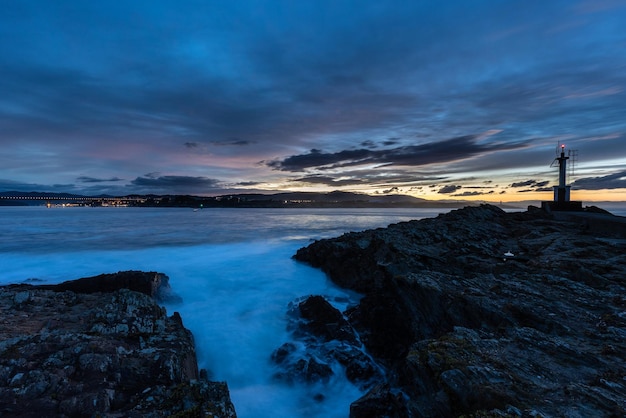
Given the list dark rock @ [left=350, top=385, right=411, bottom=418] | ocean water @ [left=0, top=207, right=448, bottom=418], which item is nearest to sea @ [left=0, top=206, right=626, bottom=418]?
ocean water @ [left=0, top=207, right=448, bottom=418]

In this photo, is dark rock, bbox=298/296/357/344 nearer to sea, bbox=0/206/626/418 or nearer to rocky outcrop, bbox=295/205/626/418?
rocky outcrop, bbox=295/205/626/418

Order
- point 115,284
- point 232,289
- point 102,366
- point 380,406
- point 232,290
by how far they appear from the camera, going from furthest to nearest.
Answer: point 232,289
point 232,290
point 115,284
point 380,406
point 102,366

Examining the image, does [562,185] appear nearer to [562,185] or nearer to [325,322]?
[562,185]

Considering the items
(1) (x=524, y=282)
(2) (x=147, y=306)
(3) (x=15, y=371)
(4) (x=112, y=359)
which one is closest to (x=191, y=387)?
(4) (x=112, y=359)

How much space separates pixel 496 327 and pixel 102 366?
Result: 7425 mm

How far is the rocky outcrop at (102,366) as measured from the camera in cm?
443

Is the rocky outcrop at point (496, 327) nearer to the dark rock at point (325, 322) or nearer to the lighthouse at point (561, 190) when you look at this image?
the dark rock at point (325, 322)

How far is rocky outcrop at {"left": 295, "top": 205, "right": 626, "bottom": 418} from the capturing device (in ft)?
13.0

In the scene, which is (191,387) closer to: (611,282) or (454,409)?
(454,409)

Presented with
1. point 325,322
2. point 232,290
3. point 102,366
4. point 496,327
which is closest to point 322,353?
point 325,322

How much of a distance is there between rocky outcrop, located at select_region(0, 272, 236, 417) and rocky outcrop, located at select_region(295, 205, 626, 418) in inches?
131

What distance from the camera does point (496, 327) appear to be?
6.12 metres

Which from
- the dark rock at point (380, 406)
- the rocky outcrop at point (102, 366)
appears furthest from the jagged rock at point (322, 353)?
the rocky outcrop at point (102, 366)

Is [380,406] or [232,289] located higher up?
[380,406]
